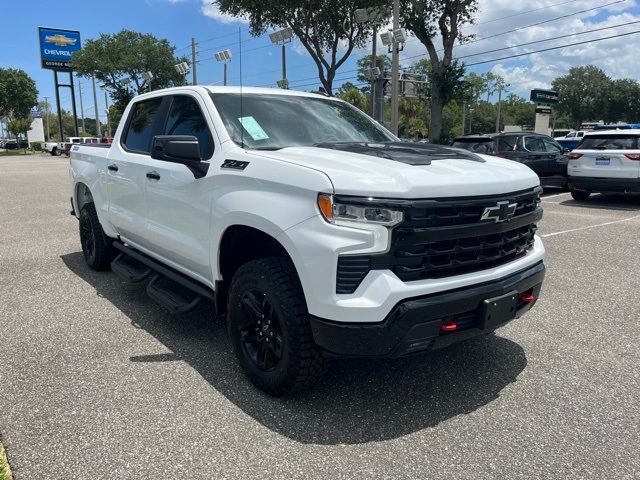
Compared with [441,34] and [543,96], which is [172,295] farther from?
[543,96]

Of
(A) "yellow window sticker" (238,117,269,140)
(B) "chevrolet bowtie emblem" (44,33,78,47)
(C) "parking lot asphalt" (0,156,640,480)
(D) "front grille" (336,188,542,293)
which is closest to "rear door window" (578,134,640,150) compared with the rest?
(C) "parking lot asphalt" (0,156,640,480)

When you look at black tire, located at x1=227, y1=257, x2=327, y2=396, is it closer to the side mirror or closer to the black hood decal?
the side mirror

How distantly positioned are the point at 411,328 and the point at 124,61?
56.8 meters

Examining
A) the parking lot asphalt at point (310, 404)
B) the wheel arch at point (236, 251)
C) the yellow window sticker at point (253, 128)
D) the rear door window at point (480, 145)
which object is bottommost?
the parking lot asphalt at point (310, 404)

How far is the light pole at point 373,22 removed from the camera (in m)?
20.8

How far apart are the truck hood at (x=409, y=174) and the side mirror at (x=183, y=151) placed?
0.48m

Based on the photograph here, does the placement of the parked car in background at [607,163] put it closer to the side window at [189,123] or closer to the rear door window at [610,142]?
the rear door window at [610,142]

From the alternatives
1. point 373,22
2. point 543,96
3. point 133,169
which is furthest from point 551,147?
point 543,96

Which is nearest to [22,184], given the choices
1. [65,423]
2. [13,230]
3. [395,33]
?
[13,230]

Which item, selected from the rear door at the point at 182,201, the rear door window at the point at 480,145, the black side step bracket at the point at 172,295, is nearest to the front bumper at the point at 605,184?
the rear door window at the point at 480,145

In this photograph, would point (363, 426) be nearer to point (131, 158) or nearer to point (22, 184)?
point (131, 158)

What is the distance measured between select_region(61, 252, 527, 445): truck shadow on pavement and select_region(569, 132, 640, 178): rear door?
29.7 feet

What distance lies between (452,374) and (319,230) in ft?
5.08

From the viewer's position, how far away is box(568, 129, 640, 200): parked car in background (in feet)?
36.6
